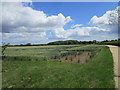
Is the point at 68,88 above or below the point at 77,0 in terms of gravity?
below

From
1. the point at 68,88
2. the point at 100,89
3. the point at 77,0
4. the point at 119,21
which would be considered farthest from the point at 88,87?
the point at 77,0

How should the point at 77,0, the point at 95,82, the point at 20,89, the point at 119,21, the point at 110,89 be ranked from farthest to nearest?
the point at 77,0 < the point at 119,21 < the point at 95,82 < the point at 20,89 < the point at 110,89

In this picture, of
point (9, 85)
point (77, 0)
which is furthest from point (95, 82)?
point (77, 0)

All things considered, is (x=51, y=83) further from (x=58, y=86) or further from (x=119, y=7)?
(x=119, y=7)

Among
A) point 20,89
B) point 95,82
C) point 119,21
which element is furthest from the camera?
point 119,21

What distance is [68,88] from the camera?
3.81 meters

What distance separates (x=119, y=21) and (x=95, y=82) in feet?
15.0

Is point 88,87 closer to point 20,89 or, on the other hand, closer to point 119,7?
point 20,89

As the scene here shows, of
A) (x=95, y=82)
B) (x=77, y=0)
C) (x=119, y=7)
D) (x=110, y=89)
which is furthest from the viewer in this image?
(x=119, y=7)

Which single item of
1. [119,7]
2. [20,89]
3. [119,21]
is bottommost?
[20,89]

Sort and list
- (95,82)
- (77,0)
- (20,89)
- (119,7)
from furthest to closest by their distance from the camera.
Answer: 1. (119,7)
2. (77,0)
3. (95,82)
4. (20,89)

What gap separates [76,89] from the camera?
12.2 feet

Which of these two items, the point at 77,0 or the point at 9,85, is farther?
the point at 77,0

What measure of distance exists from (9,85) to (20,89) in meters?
0.65
